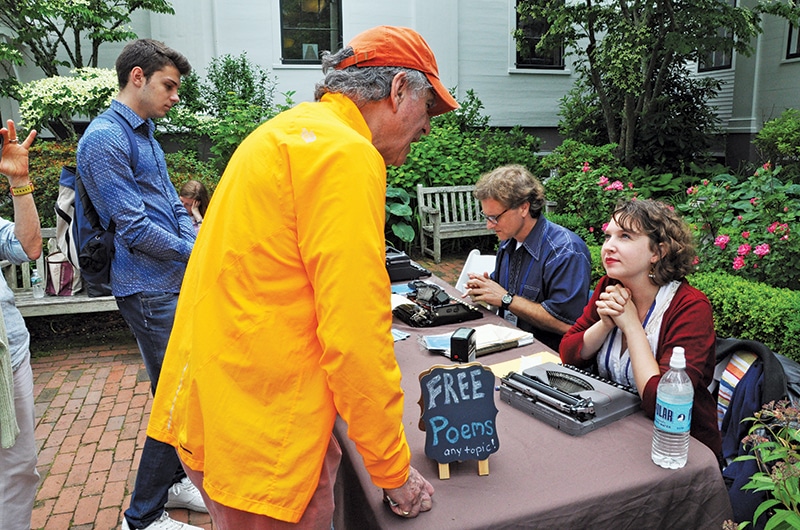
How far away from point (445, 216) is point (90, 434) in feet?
18.3

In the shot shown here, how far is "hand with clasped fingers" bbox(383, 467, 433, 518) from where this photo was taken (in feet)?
4.75

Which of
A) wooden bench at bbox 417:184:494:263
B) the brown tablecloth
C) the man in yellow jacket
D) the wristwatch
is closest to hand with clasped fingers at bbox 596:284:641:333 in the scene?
the brown tablecloth

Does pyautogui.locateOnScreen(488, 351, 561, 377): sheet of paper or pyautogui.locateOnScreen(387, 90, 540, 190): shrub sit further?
pyautogui.locateOnScreen(387, 90, 540, 190): shrub

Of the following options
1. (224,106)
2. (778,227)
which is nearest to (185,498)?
(778,227)

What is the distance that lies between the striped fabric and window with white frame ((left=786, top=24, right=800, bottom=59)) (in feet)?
36.3

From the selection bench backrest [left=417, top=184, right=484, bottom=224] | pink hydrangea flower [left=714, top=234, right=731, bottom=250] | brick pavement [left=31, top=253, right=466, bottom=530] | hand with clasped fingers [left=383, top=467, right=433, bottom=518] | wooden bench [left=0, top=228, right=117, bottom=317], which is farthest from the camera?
bench backrest [left=417, top=184, right=484, bottom=224]

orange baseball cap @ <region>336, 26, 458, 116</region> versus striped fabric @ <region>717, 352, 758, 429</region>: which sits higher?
orange baseball cap @ <region>336, 26, 458, 116</region>

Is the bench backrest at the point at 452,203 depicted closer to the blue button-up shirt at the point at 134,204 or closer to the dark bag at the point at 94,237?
the blue button-up shirt at the point at 134,204

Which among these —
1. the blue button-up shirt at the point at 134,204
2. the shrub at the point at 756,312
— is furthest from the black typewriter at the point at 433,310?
the shrub at the point at 756,312

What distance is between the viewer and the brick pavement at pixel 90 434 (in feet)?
10.4

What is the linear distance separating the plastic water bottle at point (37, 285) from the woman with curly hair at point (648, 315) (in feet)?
15.7

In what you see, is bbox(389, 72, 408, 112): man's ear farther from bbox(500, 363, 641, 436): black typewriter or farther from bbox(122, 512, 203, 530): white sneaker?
bbox(122, 512, 203, 530): white sneaker

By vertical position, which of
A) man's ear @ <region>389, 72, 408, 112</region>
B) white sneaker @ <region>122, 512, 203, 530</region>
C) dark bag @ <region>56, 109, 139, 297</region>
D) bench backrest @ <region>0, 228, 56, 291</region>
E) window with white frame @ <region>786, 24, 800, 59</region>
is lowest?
white sneaker @ <region>122, 512, 203, 530</region>

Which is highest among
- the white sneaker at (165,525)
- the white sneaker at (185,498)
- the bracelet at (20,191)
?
the bracelet at (20,191)
